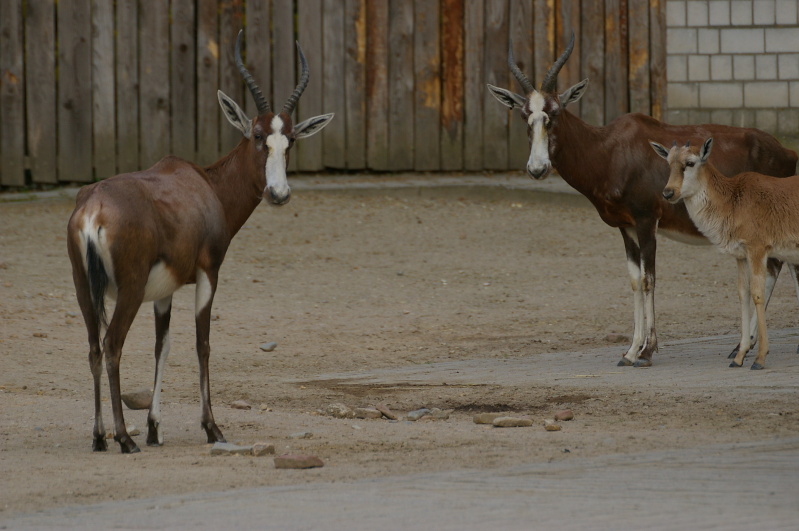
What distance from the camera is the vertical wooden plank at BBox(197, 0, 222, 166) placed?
15.8 meters

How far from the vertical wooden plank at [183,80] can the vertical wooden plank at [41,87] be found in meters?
1.49

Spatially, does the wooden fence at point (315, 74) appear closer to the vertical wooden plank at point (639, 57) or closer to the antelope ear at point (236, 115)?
the vertical wooden plank at point (639, 57)

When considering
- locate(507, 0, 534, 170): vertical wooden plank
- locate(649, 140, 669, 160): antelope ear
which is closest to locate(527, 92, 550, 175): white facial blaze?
locate(649, 140, 669, 160): antelope ear

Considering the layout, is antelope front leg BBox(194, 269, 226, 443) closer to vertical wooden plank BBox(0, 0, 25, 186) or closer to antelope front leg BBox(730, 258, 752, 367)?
antelope front leg BBox(730, 258, 752, 367)

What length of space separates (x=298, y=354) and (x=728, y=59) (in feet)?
25.8

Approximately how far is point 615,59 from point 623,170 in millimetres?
6260

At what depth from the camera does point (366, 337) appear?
11469 mm

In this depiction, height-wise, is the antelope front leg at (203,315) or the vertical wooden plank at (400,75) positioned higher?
the vertical wooden plank at (400,75)

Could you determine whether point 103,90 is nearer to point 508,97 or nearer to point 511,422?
point 508,97

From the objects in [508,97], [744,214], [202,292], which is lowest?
[202,292]

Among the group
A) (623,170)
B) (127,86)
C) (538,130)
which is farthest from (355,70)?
(623,170)

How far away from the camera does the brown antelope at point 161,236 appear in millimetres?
6859

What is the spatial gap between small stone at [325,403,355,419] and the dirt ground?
113 mm

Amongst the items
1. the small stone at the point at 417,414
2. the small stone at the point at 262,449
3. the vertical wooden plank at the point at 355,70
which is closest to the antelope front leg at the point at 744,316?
the small stone at the point at 417,414
